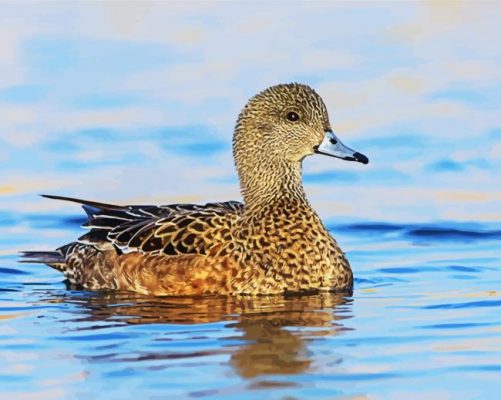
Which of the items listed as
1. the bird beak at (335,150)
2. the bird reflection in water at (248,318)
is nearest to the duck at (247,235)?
the bird beak at (335,150)

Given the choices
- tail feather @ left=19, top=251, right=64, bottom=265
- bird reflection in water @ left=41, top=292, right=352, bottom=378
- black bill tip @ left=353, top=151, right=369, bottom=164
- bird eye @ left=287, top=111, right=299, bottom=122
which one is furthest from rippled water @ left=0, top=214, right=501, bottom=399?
bird eye @ left=287, top=111, right=299, bottom=122

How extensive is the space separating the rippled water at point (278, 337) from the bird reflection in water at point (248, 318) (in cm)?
1

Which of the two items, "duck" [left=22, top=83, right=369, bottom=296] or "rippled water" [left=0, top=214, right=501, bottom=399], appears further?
"duck" [left=22, top=83, right=369, bottom=296]

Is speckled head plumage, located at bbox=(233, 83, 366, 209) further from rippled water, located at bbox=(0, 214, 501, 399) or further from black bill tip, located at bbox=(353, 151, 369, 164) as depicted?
rippled water, located at bbox=(0, 214, 501, 399)

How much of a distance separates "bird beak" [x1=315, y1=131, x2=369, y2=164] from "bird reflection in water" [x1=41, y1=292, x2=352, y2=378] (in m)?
1.05

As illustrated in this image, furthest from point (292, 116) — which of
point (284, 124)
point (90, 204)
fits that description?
point (90, 204)

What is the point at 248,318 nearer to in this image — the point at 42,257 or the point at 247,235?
the point at 247,235

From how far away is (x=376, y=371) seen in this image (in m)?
9.60

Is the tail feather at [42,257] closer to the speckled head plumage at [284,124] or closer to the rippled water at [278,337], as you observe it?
the rippled water at [278,337]

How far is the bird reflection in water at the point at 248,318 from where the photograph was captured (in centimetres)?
1001

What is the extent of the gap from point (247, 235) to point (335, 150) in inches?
36.2

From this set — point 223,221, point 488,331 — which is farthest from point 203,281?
point 488,331

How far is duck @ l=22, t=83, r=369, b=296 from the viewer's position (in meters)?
12.5

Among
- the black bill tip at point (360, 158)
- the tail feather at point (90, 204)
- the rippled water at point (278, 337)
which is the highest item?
the black bill tip at point (360, 158)
